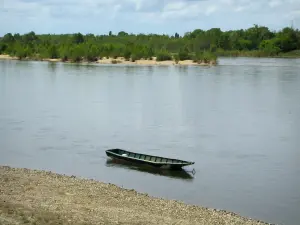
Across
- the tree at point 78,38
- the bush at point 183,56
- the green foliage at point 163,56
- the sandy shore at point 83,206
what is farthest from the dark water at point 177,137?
the tree at point 78,38

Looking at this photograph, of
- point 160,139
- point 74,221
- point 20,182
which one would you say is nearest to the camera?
point 74,221

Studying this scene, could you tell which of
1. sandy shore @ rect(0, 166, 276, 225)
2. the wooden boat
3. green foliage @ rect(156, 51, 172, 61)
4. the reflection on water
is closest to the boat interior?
the wooden boat

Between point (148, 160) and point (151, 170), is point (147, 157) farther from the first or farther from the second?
point (151, 170)

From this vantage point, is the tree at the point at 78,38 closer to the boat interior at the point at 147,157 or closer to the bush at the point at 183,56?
the bush at the point at 183,56

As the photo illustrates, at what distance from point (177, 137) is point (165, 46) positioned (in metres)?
108

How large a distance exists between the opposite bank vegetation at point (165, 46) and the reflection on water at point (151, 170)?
78.1 m

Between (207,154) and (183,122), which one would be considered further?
(183,122)

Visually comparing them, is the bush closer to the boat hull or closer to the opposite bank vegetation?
the opposite bank vegetation

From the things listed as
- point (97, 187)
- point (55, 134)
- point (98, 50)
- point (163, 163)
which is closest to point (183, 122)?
point (55, 134)

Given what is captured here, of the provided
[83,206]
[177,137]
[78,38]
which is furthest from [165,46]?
[83,206]

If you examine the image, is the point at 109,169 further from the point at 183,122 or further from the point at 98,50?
the point at 98,50

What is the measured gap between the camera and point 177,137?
27594 mm

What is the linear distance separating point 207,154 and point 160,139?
3750 millimetres

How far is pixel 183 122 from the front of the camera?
32375 millimetres
